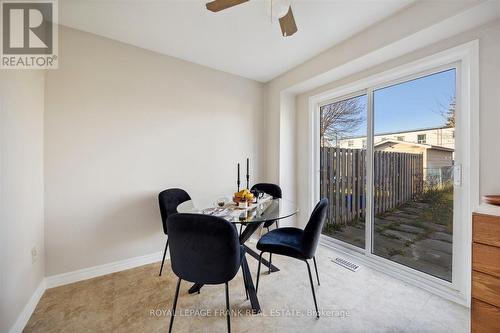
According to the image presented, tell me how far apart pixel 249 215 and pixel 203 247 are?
22.2 inches

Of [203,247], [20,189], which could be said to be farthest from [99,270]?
[203,247]

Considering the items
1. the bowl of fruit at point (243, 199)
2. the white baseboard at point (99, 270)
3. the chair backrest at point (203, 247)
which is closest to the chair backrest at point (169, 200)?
the white baseboard at point (99, 270)

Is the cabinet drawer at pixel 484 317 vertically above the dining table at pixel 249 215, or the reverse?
the dining table at pixel 249 215

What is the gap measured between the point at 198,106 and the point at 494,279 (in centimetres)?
304

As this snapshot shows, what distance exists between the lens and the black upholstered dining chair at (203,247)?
1.27m

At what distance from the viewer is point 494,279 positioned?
1.19 meters

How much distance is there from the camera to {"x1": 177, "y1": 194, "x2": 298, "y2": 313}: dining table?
1684 mm

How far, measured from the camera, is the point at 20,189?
1.55 m

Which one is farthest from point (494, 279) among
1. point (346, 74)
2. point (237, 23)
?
point (237, 23)

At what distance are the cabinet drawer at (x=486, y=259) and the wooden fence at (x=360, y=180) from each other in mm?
1075

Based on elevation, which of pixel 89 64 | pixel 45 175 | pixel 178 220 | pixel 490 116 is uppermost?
pixel 89 64

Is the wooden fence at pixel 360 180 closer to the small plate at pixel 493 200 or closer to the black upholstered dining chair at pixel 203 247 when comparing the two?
the small plate at pixel 493 200

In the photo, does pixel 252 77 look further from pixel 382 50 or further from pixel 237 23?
pixel 382 50

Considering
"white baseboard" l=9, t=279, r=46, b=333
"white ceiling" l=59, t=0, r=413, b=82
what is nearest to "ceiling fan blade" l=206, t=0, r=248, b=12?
"white ceiling" l=59, t=0, r=413, b=82
